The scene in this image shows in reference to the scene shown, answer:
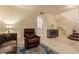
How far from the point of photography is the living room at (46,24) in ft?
6.31

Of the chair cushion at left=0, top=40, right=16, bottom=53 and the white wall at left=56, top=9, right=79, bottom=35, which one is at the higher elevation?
the white wall at left=56, top=9, right=79, bottom=35

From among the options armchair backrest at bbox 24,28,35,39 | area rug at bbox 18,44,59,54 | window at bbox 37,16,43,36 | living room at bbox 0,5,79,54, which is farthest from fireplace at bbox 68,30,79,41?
armchair backrest at bbox 24,28,35,39

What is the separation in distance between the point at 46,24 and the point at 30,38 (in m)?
0.35

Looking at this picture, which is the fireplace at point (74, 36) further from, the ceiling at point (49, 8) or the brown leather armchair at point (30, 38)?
the brown leather armchair at point (30, 38)

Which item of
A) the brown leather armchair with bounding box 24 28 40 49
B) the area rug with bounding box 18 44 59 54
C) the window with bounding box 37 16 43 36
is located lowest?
the area rug with bounding box 18 44 59 54

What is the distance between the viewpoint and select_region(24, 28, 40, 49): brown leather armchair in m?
1.96

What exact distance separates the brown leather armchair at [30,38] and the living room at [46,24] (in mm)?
38

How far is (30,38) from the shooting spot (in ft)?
6.60

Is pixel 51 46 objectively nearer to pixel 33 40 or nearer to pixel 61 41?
pixel 61 41

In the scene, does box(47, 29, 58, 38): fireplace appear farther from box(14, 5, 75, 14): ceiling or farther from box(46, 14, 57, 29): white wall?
box(14, 5, 75, 14): ceiling

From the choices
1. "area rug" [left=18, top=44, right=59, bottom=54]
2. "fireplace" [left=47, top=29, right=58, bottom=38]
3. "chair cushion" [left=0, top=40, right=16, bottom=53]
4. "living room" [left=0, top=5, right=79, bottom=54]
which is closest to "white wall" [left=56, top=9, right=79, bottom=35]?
"living room" [left=0, top=5, right=79, bottom=54]

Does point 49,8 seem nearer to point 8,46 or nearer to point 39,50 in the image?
point 39,50

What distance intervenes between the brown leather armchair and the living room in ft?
0.12
